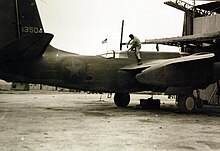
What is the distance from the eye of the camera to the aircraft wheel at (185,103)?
1427 centimetres

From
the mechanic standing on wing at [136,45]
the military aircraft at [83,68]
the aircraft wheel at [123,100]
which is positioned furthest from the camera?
the aircraft wheel at [123,100]

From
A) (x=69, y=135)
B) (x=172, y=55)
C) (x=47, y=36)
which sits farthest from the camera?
(x=172, y=55)

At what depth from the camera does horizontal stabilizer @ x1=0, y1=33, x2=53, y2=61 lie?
38.6ft

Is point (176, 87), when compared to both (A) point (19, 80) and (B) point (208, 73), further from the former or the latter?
(A) point (19, 80)

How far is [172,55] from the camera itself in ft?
56.4

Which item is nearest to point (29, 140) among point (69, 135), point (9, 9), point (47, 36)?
point (69, 135)

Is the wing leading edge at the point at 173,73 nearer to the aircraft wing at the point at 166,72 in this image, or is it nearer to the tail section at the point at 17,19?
the aircraft wing at the point at 166,72

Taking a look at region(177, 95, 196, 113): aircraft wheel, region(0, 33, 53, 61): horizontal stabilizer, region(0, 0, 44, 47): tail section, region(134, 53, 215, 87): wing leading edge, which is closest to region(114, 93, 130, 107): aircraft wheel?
region(134, 53, 215, 87): wing leading edge

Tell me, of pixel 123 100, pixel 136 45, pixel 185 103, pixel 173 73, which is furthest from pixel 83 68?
pixel 185 103

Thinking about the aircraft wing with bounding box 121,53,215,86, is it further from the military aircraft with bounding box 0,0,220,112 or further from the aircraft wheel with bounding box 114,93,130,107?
the aircraft wheel with bounding box 114,93,130,107

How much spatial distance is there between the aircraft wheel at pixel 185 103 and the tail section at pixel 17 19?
7188mm

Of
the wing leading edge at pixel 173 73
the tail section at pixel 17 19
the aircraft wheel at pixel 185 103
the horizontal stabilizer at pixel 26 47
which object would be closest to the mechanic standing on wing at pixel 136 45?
the wing leading edge at pixel 173 73

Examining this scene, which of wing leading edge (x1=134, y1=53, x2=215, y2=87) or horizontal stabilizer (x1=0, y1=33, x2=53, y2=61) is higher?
horizontal stabilizer (x1=0, y1=33, x2=53, y2=61)

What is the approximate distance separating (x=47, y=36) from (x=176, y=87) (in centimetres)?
620
